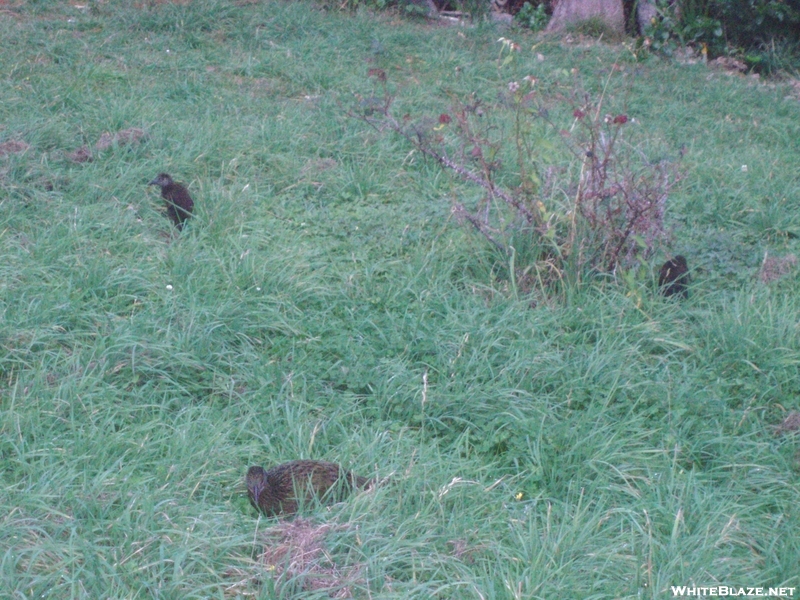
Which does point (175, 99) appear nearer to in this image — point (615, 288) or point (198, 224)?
point (198, 224)

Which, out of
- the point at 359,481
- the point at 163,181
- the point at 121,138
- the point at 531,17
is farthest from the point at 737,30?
the point at 359,481

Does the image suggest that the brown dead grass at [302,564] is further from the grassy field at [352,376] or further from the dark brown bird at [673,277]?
the dark brown bird at [673,277]

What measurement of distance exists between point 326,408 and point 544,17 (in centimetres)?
837

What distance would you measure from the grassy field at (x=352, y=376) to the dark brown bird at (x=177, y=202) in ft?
0.33

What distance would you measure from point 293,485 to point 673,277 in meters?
2.35

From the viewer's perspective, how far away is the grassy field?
2.60 meters

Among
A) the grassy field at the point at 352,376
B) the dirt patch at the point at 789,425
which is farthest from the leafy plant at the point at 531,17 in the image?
the dirt patch at the point at 789,425

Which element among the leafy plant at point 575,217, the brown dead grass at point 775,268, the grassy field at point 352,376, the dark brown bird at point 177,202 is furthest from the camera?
the dark brown bird at point 177,202

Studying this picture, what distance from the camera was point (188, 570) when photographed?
2.51m

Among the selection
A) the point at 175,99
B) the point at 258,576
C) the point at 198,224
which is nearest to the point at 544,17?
the point at 175,99

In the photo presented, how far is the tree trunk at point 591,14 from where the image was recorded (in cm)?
1005

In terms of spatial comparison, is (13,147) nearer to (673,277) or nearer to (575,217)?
(575,217)

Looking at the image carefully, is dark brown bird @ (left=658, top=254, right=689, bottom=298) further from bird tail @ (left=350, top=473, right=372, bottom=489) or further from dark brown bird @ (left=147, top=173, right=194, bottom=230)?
dark brown bird @ (left=147, top=173, right=194, bottom=230)

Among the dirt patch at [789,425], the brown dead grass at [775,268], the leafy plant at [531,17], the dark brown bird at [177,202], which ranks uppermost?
the leafy plant at [531,17]
